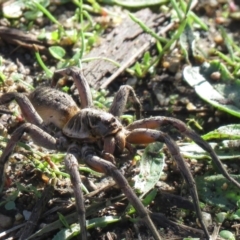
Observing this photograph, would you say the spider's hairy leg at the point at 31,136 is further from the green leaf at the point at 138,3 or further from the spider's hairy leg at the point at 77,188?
the green leaf at the point at 138,3

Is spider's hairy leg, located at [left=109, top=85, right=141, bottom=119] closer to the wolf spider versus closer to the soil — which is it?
the wolf spider

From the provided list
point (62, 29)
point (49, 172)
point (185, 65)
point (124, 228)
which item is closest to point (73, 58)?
point (62, 29)

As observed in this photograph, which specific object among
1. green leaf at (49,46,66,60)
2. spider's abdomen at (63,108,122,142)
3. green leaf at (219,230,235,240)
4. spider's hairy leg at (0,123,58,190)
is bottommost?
green leaf at (219,230,235,240)

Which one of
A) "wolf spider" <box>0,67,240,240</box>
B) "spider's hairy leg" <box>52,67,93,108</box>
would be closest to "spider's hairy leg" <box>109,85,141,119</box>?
"wolf spider" <box>0,67,240,240</box>

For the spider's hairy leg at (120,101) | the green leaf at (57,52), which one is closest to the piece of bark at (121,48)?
the green leaf at (57,52)

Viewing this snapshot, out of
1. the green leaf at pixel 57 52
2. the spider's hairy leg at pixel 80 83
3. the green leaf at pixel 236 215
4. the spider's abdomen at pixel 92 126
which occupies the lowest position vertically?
the green leaf at pixel 236 215

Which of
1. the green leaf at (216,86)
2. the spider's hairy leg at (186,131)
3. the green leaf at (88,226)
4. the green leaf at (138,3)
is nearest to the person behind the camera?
the green leaf at (88,226)
